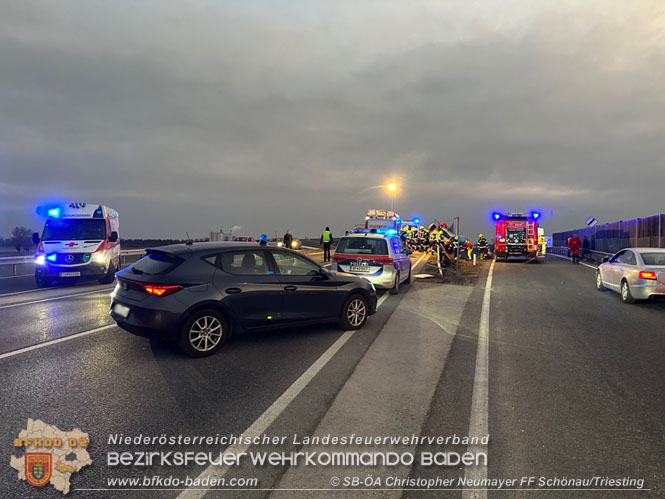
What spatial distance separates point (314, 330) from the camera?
720 cm

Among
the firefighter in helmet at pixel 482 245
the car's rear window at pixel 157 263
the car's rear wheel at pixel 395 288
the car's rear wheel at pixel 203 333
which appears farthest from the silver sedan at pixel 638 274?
the firefighter in helmet at pixel 482 245

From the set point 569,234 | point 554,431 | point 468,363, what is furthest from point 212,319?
point 569,234

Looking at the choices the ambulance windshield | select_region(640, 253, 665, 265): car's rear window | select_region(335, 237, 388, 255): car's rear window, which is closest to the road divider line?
select_region(335, 237, 388, 255): car's rear window

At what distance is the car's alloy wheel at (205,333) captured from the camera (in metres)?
5.51

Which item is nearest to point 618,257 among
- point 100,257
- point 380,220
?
point 100,257

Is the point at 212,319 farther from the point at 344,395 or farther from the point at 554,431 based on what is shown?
the point at 554,431

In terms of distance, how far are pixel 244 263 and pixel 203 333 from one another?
1201 mm

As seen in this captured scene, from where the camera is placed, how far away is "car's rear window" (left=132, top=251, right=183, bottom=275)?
5.64 metres

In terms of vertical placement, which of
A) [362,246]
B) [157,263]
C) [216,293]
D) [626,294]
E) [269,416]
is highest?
[362,246]

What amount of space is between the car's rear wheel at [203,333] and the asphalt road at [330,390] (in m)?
0.16

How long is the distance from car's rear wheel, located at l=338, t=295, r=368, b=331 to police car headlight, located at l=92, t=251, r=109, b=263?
394 inches

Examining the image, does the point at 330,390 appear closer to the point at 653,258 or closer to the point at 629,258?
the point at 653,258

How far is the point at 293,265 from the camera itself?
6680 mm

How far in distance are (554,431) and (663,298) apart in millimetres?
8678
